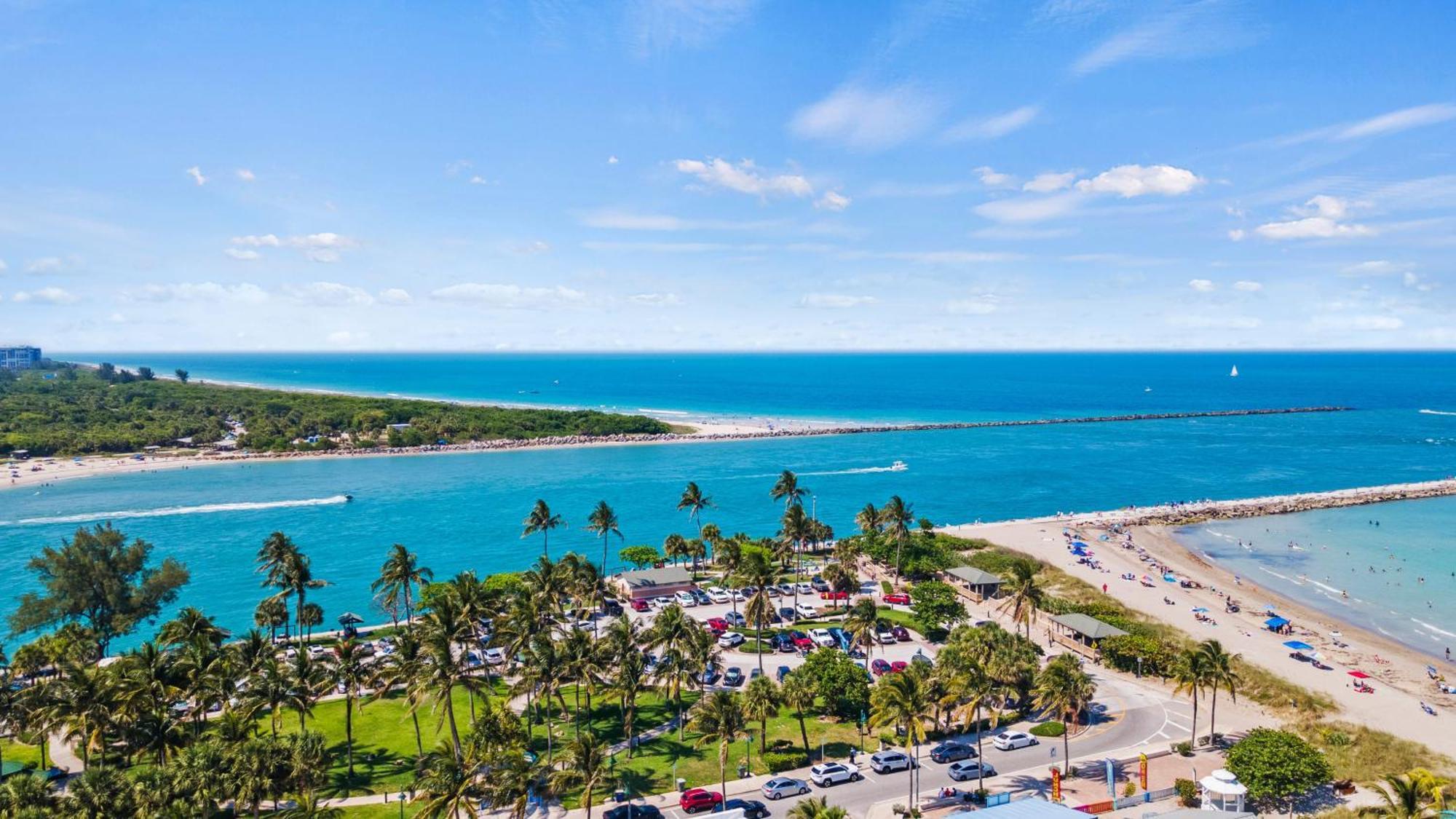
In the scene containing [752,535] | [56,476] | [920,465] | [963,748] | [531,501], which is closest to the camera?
[963,748]

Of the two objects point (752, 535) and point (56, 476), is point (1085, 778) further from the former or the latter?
point (56, 476)

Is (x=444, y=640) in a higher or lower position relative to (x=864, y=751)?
higher

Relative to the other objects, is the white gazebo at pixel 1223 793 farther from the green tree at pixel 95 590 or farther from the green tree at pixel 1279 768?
the green tree at pixel 95 590

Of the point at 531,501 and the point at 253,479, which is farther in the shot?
the point at 253,479

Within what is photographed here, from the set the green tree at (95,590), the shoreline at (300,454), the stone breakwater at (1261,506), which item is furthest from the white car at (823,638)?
the shoreline at (300,454)

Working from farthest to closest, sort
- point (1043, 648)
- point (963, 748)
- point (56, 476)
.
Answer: point (56, 476)
point (1043, 648)
point (963, 748)

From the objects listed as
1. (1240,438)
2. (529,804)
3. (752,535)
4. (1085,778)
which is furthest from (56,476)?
(1240,438)

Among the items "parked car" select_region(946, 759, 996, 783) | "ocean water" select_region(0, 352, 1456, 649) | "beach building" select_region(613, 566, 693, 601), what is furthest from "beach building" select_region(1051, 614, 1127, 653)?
"ocean water" select_region(0, 352, 1456, 649)
